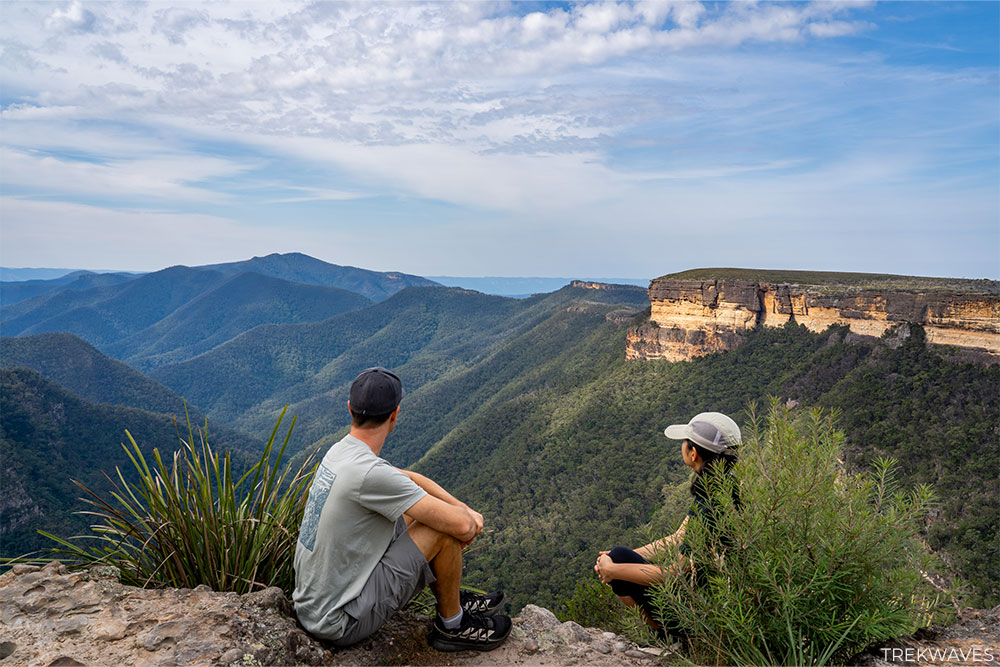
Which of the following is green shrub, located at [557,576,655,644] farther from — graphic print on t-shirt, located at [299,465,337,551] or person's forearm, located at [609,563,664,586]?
graphic print on t-shirt, located at [299,465,337,551]

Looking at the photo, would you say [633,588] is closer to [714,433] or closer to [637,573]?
[637,573]

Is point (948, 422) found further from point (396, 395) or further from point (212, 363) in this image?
point (212, 363)

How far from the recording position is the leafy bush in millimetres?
2260

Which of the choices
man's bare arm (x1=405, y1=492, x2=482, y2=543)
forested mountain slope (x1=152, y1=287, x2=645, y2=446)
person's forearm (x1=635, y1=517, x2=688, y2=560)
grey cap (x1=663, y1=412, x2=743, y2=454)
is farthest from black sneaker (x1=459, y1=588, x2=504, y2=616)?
forested mountain slope (x1=152, y1=287, x2=645, y2=446)

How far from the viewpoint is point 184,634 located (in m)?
2.30

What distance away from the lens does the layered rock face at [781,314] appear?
2083 cm

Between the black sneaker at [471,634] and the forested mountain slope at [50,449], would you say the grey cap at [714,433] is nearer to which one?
the black sneaker at [471,634]

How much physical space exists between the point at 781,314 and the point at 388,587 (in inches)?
1311

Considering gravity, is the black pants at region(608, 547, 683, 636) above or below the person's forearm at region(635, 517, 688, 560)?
below

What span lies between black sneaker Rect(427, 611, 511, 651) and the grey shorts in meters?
0.30

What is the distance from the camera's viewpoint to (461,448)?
4025 centimetres

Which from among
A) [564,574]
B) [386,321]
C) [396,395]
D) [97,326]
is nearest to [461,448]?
[564,574]

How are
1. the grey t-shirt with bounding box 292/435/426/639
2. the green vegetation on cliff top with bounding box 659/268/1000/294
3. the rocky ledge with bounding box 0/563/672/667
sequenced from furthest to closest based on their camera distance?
1. the green vegetation on cliff top with bounding box 659/268/1000/294
2. the grey t-shirt with bounding box 292/435/426/639
3. the rocky ledge with bounding box 0/563/672/667

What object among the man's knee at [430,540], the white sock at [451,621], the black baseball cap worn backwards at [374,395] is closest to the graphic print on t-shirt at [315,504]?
the black baseball cap worn backwards at [374,395]
